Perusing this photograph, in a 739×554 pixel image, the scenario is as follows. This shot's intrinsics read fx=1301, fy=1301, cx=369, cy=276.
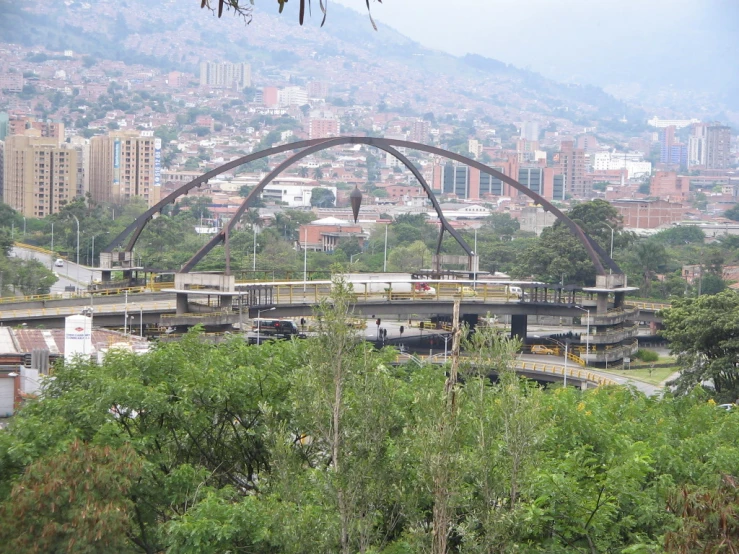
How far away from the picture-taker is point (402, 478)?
1748 centimetres

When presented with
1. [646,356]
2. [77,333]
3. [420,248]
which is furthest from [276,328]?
[420,248]

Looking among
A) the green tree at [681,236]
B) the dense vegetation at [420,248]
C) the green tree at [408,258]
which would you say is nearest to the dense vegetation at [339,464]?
the dense vegetation at [420,248]

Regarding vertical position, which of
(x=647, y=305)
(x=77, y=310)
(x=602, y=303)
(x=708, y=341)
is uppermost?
(x=708, y=341)

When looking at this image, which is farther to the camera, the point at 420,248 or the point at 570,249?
the point at 420,248

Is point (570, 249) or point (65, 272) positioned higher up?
point (570, 249)

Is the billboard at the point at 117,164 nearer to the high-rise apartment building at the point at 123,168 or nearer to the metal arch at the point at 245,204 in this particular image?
the high-rise apartment building at the point at 123,168

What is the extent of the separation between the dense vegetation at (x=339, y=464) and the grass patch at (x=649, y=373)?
31376mm

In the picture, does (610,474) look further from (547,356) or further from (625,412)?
(547,356)

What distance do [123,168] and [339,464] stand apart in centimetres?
16356

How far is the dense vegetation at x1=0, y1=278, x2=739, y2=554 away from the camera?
54.1ft

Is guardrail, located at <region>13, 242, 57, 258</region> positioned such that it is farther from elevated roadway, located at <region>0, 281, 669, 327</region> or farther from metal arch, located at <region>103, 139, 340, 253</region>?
elevated roadway, located at <region>0, 281, 669, 327</region>

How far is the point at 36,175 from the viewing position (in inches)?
6038

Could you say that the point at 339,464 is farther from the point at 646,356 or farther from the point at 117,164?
the point at 117,164

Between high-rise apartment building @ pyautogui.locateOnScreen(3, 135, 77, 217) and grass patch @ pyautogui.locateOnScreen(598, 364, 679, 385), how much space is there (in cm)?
10187
